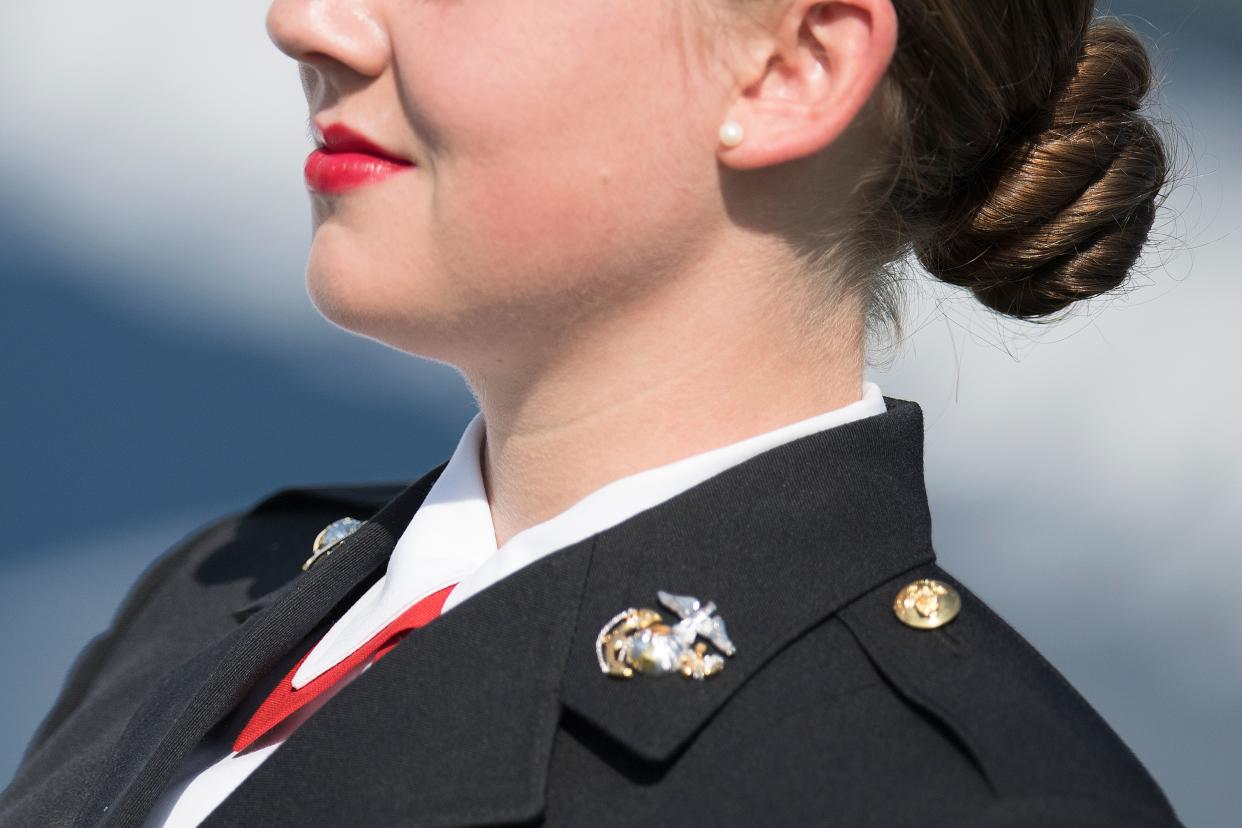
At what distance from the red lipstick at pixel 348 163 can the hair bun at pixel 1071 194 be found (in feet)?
1.73

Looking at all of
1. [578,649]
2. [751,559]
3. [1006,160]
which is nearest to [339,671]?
[578,649]

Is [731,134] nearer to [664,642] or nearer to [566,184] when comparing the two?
[566,184]

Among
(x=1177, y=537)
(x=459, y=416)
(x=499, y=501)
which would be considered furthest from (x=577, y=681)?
(x=459, y=416)

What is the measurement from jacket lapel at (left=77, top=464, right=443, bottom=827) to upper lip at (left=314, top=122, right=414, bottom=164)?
38 centimetres

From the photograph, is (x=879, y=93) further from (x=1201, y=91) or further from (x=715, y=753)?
(x=1201, y=91)

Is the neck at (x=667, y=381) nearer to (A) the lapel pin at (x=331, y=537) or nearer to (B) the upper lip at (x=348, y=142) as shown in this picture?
(B) the upper lip at (x=348, y=142)

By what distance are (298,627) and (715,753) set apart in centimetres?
53

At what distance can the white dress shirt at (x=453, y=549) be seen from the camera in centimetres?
117

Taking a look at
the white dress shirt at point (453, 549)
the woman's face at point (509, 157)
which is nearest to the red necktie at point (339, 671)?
the white dress shirt at point (453, 549)

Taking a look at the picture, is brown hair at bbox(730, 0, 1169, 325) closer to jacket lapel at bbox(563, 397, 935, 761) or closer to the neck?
the neck

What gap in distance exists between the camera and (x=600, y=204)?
1.14 metres

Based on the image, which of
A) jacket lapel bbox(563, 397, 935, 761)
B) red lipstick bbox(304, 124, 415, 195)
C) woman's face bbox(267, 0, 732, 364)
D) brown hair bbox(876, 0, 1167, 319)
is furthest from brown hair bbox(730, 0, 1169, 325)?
red lipstick bbox(304, 124, 415, 195)

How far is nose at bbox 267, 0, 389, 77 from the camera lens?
1.18 meters

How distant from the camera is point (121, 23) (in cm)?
325
